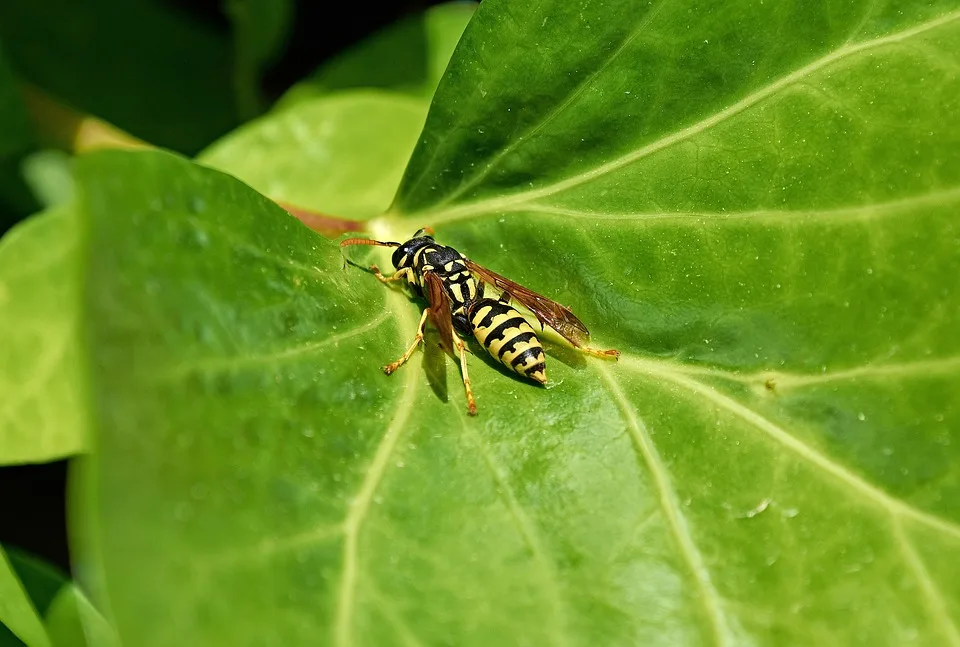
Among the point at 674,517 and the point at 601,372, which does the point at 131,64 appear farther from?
the point at 674,517

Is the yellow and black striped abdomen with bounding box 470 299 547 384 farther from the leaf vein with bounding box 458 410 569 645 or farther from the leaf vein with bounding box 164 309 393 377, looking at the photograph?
the leaf vein with bounding box 164 309 393 377

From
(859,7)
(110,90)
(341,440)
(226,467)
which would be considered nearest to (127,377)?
(226,467)

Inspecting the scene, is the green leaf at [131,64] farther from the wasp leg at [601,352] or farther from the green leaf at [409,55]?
the wasp leg at [601,352]

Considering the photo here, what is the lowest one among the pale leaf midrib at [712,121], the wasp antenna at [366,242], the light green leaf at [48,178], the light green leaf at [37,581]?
the light green leaf at [37,581]

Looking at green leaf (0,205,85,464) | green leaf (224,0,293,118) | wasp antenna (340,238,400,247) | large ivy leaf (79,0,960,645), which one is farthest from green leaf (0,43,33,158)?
large ivy leaf (79,0,960,645)

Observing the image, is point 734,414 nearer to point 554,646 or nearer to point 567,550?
point 567,550

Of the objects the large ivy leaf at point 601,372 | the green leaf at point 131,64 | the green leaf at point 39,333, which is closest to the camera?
the large ivy leaf at point 601,372

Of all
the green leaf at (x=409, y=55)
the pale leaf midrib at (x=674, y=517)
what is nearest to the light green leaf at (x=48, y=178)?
the green leaf at (x=409, y=55)
